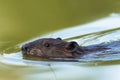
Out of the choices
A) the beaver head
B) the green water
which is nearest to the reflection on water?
the green water

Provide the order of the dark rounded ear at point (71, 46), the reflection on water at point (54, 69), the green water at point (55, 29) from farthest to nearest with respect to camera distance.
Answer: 1. the dark rounded ear at point (71, 46)
2. the green water at point (55, 29)
3. the reflection on water at point (54, 69)

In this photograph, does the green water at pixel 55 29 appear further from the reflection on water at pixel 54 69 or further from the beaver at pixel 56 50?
the beaver at pixel 56 50

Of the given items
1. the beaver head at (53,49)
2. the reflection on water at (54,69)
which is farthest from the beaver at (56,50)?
the reflection on water at (54,69)

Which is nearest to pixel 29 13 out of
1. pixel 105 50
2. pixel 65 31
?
pixel 65 31

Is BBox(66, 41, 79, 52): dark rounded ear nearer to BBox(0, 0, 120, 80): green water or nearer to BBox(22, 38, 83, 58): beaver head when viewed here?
BBox(22, 38, 83, 58): beaver head

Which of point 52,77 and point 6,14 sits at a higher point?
point 6,14

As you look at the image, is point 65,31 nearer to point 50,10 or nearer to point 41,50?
point 50,10

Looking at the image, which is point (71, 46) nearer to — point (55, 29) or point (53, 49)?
point (53, 49)
